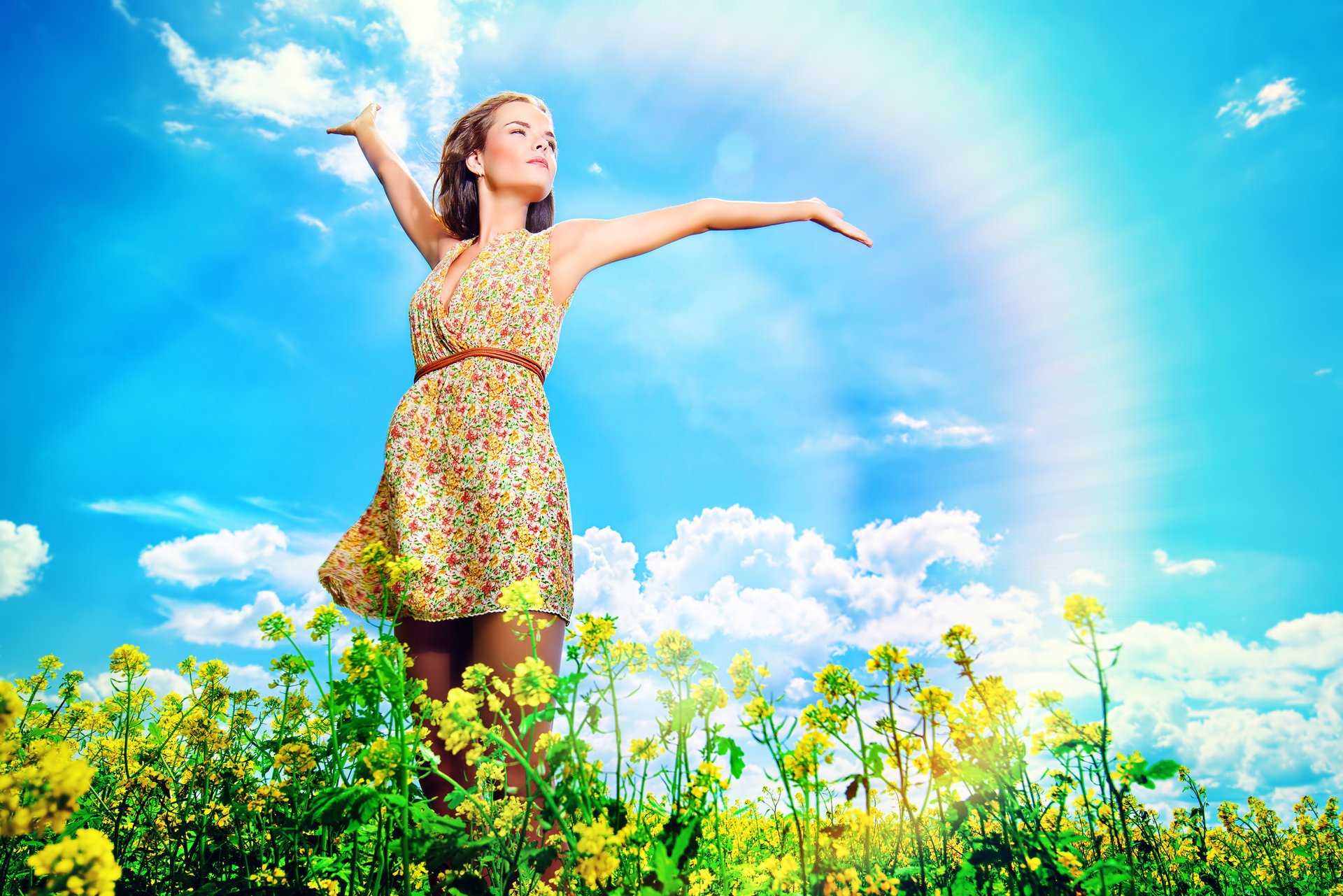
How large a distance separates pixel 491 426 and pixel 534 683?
2.06 meters

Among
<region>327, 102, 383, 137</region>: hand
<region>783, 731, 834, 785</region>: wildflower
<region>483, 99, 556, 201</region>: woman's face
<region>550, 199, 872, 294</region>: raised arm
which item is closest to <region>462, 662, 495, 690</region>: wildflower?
<region>783, 731, 834, 785</region>: wildflower

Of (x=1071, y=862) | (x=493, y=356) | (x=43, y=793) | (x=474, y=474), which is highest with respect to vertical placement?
(x=493, y=356)

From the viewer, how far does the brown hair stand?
16.6 feet

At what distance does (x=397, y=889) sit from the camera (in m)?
2.41

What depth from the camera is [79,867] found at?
1.15 m

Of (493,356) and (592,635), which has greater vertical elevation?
(493,356)

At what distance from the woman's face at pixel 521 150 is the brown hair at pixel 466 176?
17 centimetres

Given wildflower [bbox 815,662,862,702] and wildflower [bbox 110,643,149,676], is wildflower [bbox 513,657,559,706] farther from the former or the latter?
wildflower [bbox 110,643,149,676]

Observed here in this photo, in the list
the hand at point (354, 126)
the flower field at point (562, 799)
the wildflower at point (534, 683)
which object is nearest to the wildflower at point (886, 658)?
the flower field at point (562, 799)

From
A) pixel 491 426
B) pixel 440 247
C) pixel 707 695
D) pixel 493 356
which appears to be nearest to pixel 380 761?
pixel 707 695

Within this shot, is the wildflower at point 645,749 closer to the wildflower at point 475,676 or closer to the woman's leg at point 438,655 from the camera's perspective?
the wildflower at point 475,676

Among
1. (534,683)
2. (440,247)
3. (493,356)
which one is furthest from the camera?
(440,247)

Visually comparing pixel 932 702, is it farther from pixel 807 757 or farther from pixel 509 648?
pixel 509 648

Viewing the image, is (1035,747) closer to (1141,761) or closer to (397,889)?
(1141,761)
